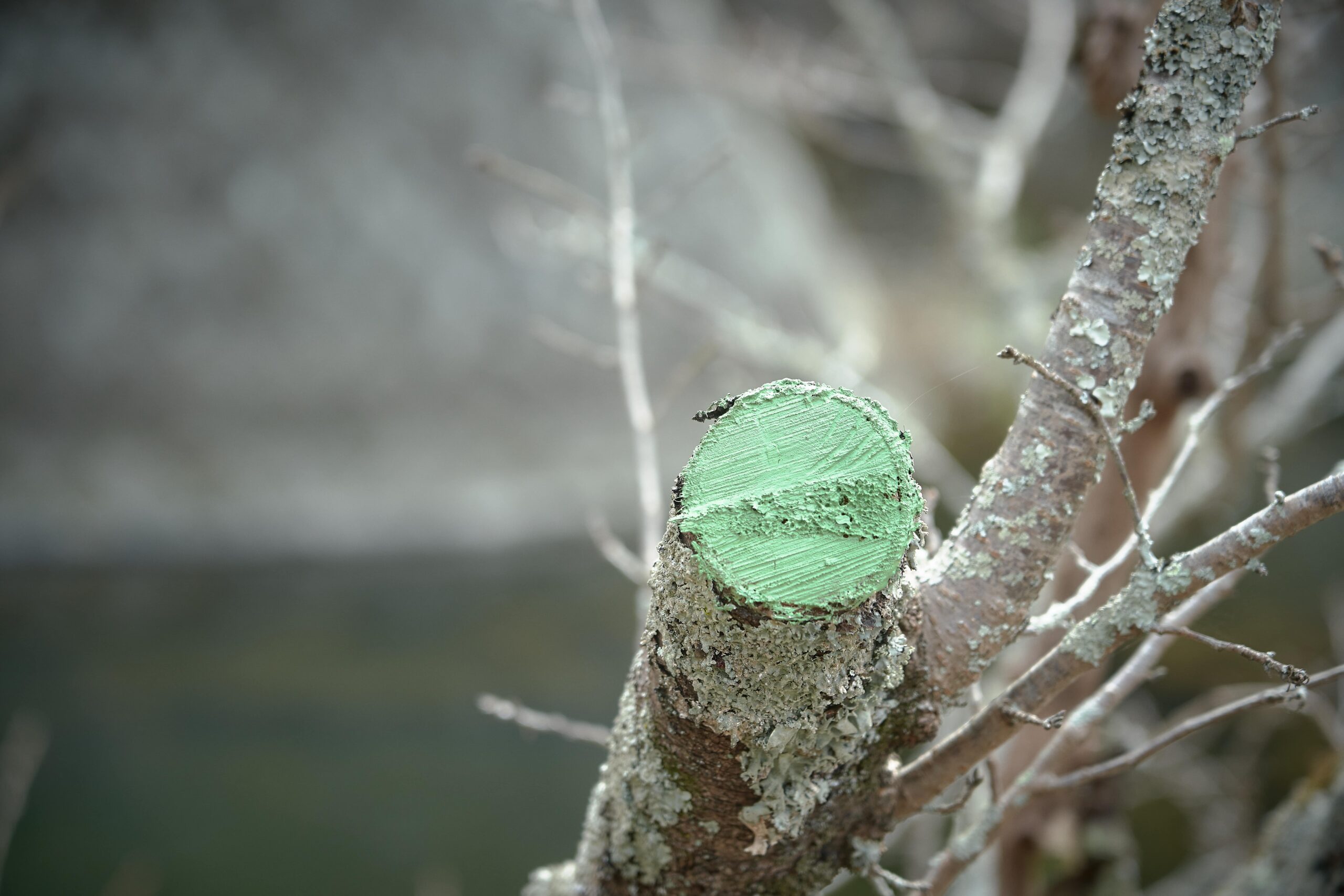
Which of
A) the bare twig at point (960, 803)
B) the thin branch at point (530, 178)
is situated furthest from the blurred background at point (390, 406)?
the bare twig at point (960, 803)

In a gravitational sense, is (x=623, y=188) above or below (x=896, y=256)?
below

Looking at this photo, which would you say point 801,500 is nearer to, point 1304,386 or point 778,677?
point 778,677

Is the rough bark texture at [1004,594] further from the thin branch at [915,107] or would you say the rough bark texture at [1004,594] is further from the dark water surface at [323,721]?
the dark water surface at [323,721]

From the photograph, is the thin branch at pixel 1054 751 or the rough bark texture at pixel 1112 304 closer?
the rough bark texture at pixel 1112 304

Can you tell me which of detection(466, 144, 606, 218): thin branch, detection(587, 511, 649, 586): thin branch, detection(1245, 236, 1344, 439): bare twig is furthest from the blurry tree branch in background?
detection(1245, 236, 1344, 439): bare twig

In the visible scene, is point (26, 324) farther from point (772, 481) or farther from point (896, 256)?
point (896, 256)

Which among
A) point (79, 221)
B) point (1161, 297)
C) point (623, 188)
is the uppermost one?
point (79, 221)

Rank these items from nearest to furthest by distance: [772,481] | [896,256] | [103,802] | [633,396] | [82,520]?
[772,481] < [633,396] < [103,802] < [82,520] < [896,256]

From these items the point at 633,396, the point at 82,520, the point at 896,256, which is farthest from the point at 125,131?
the point at 896,256
